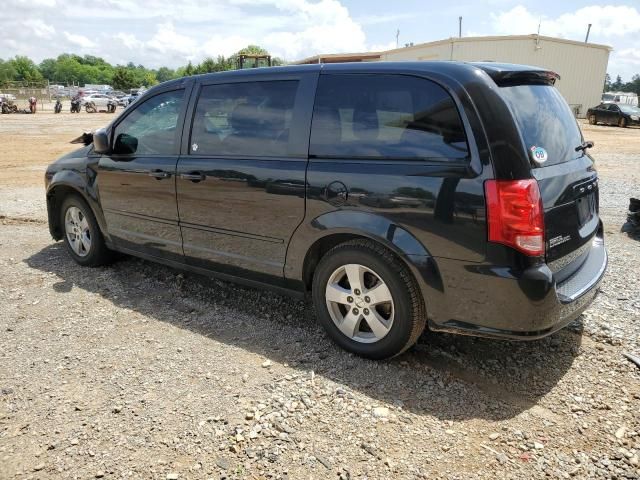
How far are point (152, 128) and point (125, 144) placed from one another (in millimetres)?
357

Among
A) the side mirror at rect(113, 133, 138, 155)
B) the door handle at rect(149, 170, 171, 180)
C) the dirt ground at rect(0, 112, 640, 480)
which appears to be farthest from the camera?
the side mirror at rect(113, 133, 138, 155)

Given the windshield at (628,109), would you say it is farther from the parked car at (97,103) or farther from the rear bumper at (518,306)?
the parked car at (97,103)

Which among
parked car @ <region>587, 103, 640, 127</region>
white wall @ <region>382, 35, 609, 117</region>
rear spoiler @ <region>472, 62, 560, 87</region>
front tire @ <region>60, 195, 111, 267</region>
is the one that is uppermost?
white wall @ <region>382, 35, 609, 117</region>

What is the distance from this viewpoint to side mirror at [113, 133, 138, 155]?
184 inches

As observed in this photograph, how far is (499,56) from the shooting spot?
32906 millimetres

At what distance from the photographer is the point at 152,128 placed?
454 cm

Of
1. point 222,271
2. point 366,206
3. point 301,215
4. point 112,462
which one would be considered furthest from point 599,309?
point 112,462

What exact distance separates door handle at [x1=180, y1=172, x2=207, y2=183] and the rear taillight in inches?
86.5

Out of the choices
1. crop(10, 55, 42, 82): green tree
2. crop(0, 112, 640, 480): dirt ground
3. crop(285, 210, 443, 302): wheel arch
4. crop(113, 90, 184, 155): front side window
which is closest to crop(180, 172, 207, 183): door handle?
crop(113, 90, 184, 155): front side window

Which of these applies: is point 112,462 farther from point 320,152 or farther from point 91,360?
point 320,152

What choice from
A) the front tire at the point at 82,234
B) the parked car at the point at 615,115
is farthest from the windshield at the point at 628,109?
the front tire at the point at 82,234

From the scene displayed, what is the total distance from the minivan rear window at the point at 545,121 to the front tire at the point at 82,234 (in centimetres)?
402

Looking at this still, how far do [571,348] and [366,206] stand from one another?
176 cm

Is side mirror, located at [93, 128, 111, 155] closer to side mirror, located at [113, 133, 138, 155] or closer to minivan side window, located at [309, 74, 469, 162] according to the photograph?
side mirror, located at [113, 133, 138, 155]
